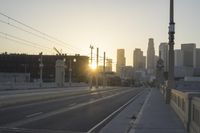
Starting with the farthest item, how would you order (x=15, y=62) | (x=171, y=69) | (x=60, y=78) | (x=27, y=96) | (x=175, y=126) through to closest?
(x=15, y=62), (x=60, y=78), (x=27, y=96), (x=171, y=69), (x=175, y=126)

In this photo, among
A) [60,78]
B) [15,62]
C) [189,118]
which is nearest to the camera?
[189,118]

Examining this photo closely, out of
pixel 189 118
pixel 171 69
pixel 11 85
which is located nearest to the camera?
pixel 189 118

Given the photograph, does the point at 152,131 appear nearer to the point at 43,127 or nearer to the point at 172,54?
the point at 43,127

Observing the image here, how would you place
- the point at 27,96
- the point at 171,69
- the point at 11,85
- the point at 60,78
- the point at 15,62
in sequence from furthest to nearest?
the point at 15,62 < the point at 60,78 < the point at 11,85 < the point at 27,96 < the point at 171,69

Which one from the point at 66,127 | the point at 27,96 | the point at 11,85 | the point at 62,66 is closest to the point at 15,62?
the point at 62,66

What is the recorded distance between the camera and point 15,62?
164125 millimetres

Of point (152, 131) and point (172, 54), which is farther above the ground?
point (172, 54)

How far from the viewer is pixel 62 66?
10919cm

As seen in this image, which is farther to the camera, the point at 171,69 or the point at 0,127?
the point at 171,69

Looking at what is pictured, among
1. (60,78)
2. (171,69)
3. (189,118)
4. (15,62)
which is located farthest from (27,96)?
(15,62)

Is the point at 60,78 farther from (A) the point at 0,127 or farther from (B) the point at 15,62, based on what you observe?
(A) the point at 0,127

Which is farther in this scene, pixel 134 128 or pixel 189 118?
pixel 134 128

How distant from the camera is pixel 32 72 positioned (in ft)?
560

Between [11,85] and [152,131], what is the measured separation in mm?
55360
